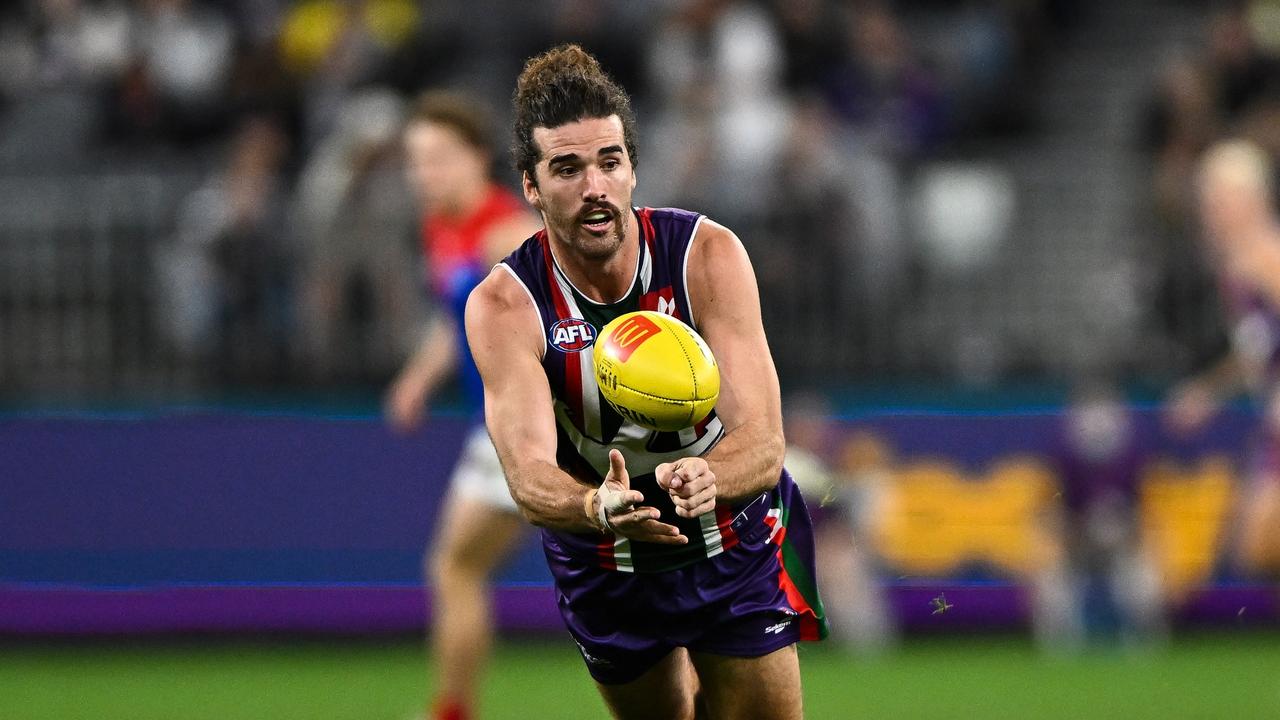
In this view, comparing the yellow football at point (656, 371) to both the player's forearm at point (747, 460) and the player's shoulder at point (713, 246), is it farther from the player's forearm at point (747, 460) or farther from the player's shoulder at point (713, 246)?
the player's shoulder at point (713, 246)

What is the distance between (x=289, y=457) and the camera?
1380 centimetres

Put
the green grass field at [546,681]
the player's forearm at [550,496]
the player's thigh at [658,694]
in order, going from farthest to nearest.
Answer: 1. the green grass field at [546,681]
2. the player's thigh at [658,694]
3. the player's forearm at [550,496]

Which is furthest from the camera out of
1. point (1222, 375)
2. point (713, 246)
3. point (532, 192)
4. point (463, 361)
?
point (1222, 375)

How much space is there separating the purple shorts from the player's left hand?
805 mm

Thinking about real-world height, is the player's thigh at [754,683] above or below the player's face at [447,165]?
below

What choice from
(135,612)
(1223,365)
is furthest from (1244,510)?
(135,612)

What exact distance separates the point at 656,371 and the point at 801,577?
51.8 inches

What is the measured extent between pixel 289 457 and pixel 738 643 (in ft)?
28.8

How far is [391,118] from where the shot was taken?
1447 centimetres

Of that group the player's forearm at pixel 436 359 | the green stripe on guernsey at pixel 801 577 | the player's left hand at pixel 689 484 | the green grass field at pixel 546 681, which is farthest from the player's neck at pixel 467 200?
the player's left hand at pixel 689 484

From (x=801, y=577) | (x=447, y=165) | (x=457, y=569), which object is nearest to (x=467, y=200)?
(x=447, y=165)

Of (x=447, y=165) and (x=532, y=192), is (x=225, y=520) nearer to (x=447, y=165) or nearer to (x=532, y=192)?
(x=447, y=165)

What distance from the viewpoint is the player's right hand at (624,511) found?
471cm

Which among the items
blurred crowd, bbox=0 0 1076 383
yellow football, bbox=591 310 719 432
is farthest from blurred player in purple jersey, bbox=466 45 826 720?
blurred crowd, bbox=0 0 1076 383
